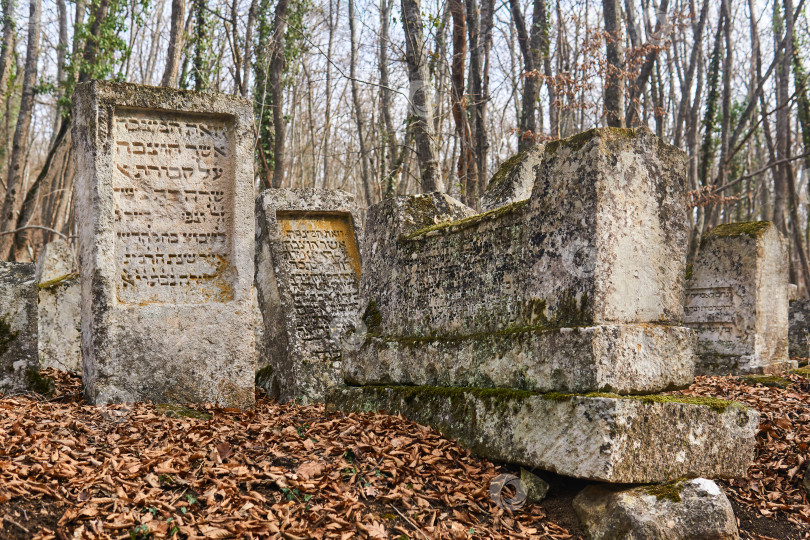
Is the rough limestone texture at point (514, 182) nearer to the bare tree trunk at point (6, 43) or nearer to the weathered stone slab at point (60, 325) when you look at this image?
the weathered stone slab at point (60, 325)

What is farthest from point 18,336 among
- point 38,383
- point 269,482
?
point 269,482

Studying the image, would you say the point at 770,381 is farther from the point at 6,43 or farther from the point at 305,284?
the point at 6,43

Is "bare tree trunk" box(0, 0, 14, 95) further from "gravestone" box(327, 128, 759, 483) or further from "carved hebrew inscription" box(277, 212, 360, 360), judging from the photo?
"gravestone" box(327, 128, 759, 483)

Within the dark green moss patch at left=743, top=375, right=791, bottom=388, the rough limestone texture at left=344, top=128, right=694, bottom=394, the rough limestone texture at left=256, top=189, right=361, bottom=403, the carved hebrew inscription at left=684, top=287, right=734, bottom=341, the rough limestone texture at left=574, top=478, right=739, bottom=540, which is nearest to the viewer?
the rough limestone texture at left=574, top=478, right=739, bottom=540

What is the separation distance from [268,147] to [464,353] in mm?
11265

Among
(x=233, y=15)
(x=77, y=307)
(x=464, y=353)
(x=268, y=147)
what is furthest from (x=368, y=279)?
(x=233, y=15)

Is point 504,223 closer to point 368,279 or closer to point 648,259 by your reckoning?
point 648,259

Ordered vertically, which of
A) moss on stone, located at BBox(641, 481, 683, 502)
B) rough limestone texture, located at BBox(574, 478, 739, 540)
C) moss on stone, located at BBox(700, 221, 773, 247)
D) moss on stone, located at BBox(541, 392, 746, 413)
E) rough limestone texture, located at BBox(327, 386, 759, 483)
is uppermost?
moss on stone, located at BBox(700, 221, 773, 247)

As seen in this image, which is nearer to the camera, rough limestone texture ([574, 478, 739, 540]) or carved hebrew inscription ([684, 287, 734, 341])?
rough limestone texture ([574, 478, 739, 540])

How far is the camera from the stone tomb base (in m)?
3.74

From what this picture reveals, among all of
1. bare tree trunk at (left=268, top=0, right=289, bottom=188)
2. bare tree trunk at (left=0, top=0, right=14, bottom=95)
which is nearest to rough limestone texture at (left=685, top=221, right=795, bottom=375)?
bare tree trunk at (left=268, top=0, right=289, bottom=188)

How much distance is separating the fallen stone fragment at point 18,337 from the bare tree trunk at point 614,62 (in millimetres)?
9083

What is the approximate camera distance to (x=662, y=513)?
11.4 ft

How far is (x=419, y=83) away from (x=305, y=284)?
13.8 ft
